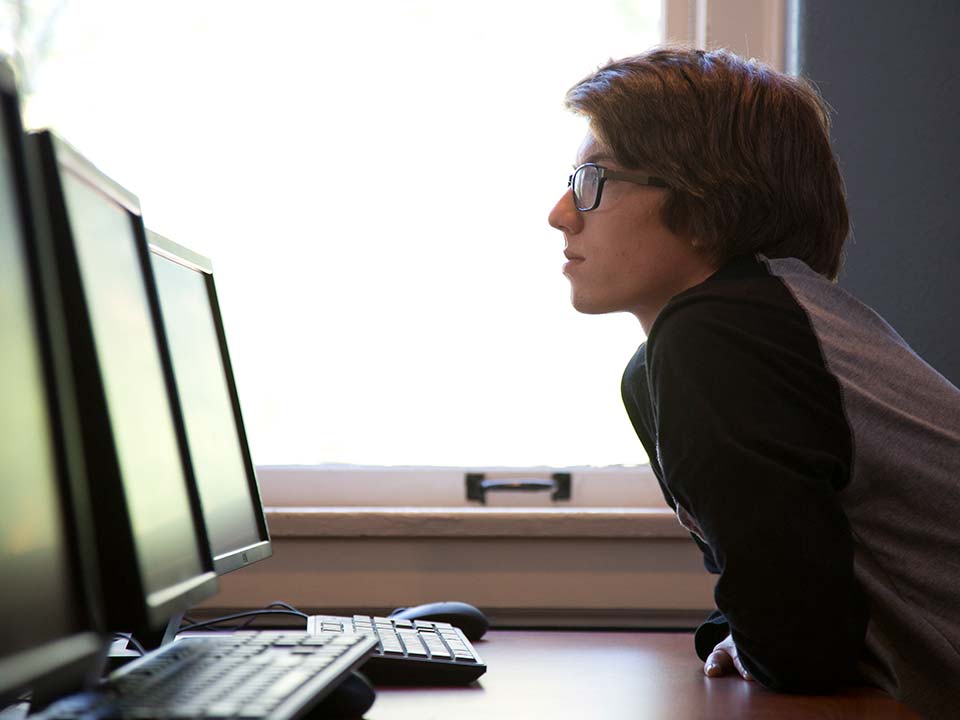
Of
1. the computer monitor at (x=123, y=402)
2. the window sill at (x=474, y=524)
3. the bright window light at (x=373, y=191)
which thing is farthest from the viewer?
the bright window light at (x=373, y=191)

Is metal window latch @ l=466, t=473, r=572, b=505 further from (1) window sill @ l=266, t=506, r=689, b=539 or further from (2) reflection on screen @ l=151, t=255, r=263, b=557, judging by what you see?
(2) reflection on screen @ l=151, t=255, r=263, b=557

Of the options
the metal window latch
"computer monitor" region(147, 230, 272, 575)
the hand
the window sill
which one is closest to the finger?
the hand

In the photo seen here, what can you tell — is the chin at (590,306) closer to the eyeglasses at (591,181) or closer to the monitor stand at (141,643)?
the eyeglasses at (591,181)

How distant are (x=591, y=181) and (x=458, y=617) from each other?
566 mm

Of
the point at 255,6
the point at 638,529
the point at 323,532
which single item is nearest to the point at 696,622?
the point at 638,529

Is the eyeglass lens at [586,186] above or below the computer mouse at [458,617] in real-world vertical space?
above

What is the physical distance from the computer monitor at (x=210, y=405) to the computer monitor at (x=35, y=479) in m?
0.39

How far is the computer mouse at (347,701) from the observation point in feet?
2.70

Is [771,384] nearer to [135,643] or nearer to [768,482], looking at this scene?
[768,482]

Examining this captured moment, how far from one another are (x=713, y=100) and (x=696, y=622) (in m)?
1.03

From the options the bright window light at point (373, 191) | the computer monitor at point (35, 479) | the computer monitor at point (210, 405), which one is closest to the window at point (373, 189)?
the bright window light at point (373, 191)

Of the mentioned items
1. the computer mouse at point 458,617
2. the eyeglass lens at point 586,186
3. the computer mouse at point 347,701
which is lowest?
the computer mouse at point 458,617

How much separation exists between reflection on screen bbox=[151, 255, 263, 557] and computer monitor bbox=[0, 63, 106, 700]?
1.32 ft

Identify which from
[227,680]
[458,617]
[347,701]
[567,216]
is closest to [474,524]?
[458,617]
